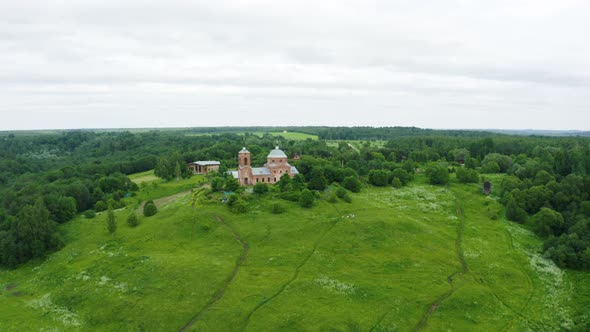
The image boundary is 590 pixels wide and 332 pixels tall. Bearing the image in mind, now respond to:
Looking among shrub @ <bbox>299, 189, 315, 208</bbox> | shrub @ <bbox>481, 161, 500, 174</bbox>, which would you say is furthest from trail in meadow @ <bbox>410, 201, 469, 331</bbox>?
shrub @ <bbox>481, 161, 500, 174</bbox>

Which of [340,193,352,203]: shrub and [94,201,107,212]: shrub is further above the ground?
[340,193,352,203]: shrub

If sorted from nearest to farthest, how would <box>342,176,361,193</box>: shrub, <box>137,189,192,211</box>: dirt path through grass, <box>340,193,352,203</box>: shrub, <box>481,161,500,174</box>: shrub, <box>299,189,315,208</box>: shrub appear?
<box>299,189,315,208</box>: shrub < <box>340,193,352,203</box>: shrub < <box>137,189,192,211</box>: dirt path through grass < <box>342,176,361,193</box>: shrub < <box>481,161,500,174</box>: shrub

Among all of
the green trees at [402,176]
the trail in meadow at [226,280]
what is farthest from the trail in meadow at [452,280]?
the green trees at [402,176]

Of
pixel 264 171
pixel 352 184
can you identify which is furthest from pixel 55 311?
pixel 352 184

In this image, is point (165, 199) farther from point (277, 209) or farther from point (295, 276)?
point (295, 276)

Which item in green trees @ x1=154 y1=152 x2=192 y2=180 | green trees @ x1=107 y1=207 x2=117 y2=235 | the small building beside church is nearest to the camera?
green trees @ x1=107 y1=207 x2=117 y2=235

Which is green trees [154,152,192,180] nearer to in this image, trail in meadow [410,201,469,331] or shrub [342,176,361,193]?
shrub [342,176,361,193]
